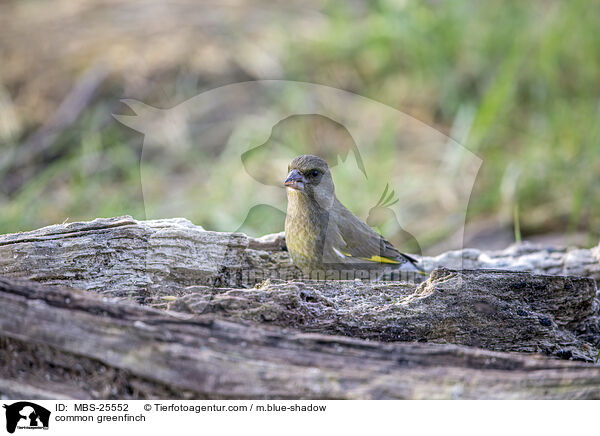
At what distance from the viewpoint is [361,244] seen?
12.8 ft

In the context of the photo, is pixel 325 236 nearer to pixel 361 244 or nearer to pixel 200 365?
pixel 361 244

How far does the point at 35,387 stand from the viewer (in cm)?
231

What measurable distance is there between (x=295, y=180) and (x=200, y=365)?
1648 mm

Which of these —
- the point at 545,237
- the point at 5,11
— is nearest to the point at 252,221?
the point at 545,237

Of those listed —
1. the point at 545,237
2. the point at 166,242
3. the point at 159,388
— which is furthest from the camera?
the point at 545,237

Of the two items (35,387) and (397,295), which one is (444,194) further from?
(35,387)

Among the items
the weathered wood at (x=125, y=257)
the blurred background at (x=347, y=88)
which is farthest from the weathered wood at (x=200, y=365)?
the blurred background at (x=347, y=88)

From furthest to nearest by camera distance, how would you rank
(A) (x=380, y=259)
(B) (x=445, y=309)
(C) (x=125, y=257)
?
1. (A) (x=380, y=259)
2. (C) (x=125, y=257)
3. (B) (x=445, y=309)

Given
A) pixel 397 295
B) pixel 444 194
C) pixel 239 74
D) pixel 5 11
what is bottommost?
pixel 397 295

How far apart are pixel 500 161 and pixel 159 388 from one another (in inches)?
196

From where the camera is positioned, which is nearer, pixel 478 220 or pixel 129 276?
pixel 129 276

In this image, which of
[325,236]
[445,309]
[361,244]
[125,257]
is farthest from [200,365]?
[361,244]

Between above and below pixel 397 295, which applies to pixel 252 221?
above

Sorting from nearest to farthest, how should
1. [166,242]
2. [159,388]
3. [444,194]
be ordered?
[159,388], [166,242], [444,194]
